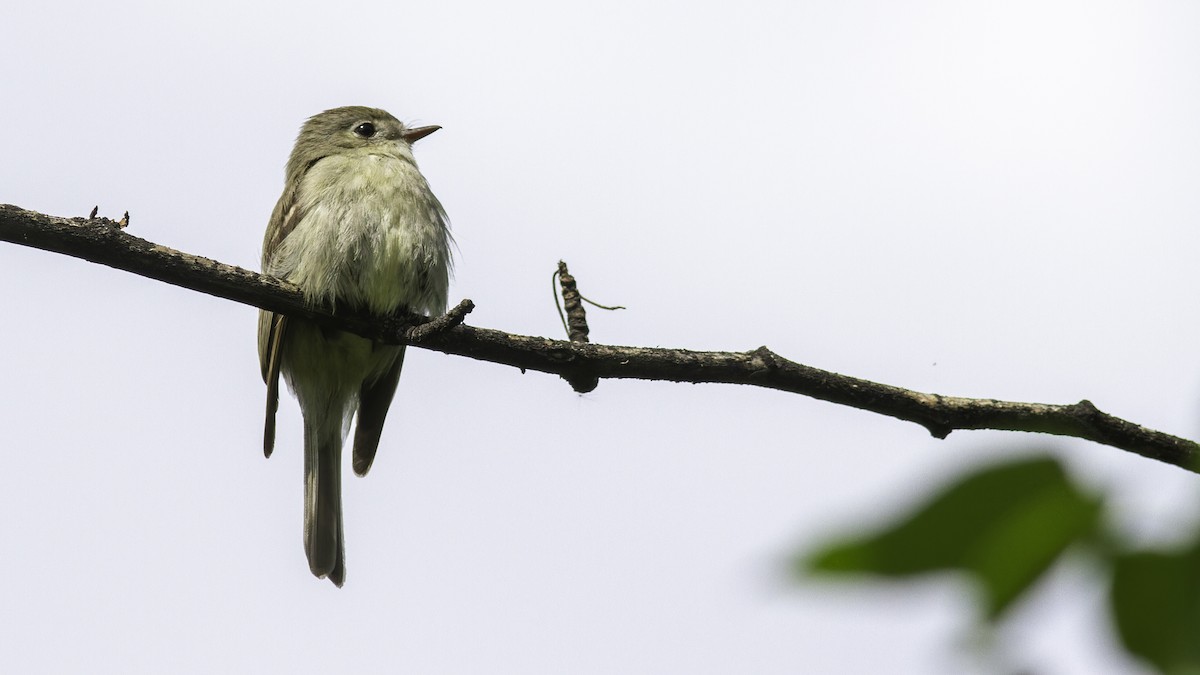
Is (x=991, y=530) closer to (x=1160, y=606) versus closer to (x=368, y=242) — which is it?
(x=1160, y=606)

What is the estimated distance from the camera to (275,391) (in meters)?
6.24

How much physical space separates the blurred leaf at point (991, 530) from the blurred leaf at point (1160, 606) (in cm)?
4

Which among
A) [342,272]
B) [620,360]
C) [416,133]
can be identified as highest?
[416,133]

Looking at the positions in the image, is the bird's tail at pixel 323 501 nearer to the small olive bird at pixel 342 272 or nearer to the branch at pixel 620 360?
the small olive bird at pixel 342 272

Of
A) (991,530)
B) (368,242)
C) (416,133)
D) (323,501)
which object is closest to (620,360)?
(368,242)

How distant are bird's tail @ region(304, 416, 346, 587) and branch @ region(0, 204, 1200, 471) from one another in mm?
2803

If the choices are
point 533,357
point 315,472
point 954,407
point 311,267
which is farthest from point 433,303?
point 954,407

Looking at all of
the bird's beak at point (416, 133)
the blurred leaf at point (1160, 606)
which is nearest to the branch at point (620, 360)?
the blurred leaf at point (1160, 606)

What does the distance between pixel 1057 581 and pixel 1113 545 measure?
0.06m

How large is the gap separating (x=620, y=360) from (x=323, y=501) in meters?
3.46

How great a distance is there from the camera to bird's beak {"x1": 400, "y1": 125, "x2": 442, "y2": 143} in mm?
7426

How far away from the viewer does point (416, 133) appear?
293 inches

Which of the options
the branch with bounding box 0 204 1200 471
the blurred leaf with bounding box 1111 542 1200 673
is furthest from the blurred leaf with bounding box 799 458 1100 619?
the branch with bounding box 0 204 1200 471

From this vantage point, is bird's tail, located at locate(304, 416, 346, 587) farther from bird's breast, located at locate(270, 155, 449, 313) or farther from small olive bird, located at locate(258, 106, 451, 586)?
bird's breast, located at locate(270, 155, 449, 313)
